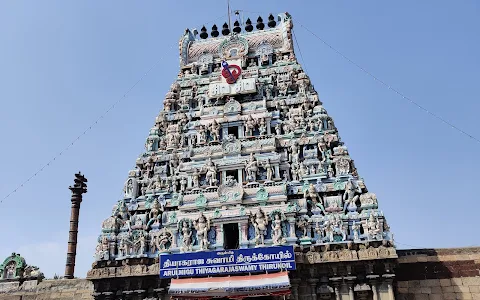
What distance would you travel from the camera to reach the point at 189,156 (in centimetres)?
2531

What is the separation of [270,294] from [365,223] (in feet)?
19.3

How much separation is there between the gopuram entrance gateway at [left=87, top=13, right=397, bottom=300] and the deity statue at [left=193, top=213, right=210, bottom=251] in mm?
56

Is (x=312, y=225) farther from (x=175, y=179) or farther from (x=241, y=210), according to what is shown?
(x=175, y=179)

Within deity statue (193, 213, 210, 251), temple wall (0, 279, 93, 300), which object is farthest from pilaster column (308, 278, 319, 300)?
temple wall (0, 279, 93, 300)

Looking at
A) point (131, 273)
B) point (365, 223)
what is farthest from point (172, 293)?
point (365, 223)

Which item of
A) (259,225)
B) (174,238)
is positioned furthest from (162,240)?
(259,225)

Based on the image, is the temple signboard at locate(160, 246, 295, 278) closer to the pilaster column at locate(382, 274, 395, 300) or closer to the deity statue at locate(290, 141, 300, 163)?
the pilaster column at locate(382, 274, 395, 300)

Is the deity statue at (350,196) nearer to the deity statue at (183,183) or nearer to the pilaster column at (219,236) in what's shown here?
the pilaster column at (219,236)

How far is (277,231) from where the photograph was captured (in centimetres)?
2106

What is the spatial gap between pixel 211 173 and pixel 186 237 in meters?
3.97

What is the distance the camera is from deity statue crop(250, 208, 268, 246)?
21.1 meters

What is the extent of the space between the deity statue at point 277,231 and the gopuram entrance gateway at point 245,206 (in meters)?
0.06

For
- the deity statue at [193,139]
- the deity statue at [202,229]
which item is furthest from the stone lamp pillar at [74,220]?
the deity statue at [202,229]

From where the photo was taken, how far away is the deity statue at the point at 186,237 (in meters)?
21.7
